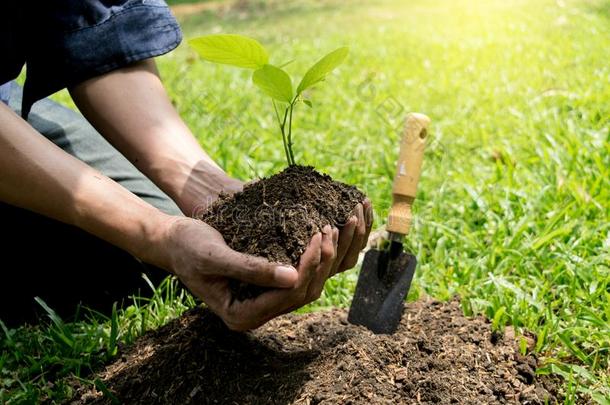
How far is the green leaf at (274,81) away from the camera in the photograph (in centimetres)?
163

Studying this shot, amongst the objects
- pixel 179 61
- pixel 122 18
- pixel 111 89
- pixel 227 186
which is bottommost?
pixel 179 61

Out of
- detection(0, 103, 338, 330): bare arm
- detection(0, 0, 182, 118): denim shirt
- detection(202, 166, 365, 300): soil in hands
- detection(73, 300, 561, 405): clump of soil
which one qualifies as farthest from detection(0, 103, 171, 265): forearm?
detection(0, 0, 182, 118): denim shirt

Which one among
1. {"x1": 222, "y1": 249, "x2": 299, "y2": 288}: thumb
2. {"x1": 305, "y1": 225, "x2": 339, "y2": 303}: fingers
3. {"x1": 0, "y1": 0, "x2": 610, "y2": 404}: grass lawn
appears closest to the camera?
{"x1": 222, "y1": 249, "x2": 299, "y2": 288}: thumb

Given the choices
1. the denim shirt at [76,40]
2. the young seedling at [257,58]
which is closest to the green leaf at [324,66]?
the young seedling at [257,58]

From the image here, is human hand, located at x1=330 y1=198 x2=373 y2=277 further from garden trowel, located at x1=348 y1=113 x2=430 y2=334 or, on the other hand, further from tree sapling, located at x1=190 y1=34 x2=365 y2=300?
garden trowel, located at x1=348 y1=113 x2=430 y2=334

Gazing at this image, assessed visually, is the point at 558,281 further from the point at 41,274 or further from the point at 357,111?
the point at 357,111

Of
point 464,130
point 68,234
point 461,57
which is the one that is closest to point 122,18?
point 68,234

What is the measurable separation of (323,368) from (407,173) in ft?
2.21

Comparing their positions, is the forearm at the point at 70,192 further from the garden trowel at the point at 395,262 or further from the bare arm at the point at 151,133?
the garden trowel at the point at 395,262

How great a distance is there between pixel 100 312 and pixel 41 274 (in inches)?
12.4

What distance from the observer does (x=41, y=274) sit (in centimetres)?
250

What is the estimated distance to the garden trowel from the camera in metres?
2.07

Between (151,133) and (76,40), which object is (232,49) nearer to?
(151,133)

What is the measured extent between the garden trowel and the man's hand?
468 millimetres
